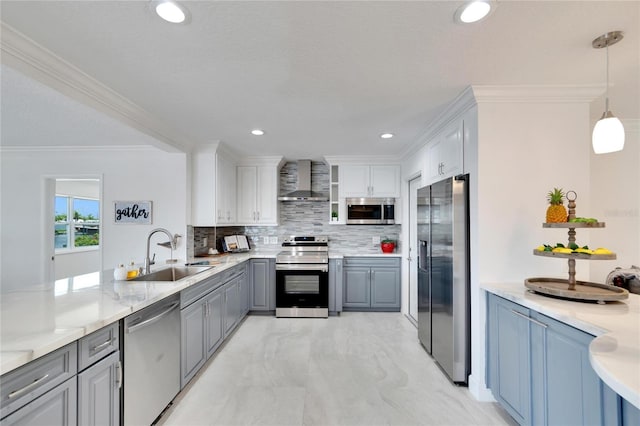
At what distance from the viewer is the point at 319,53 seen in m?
1.69

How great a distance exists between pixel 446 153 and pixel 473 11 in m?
1.46

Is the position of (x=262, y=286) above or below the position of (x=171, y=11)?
below

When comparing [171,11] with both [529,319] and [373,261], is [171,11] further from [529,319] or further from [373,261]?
[373,261]

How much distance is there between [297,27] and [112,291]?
A: 204cm

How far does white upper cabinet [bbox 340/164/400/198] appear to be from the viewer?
14.4 feet

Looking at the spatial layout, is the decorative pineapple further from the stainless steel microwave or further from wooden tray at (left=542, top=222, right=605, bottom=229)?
the stainless steel microwave

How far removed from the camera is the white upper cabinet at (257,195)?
448 centimetres

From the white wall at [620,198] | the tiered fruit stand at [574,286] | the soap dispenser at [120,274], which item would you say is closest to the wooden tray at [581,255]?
the tiered fruit stand at [574,286]

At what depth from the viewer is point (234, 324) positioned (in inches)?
137

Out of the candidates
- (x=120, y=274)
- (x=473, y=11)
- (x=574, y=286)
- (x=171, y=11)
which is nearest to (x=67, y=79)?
(x=171, y=11)

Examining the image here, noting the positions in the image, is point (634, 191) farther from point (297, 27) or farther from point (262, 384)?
point (262, 384)

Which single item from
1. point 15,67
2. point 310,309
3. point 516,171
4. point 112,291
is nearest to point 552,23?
point 516,171

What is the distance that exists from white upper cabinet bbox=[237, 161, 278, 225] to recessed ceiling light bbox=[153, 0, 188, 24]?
3.08 m

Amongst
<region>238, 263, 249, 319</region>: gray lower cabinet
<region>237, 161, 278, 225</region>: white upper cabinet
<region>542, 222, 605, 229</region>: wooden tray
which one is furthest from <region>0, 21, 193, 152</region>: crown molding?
<region>542, 222, 605, 229</region>: wooden tray
